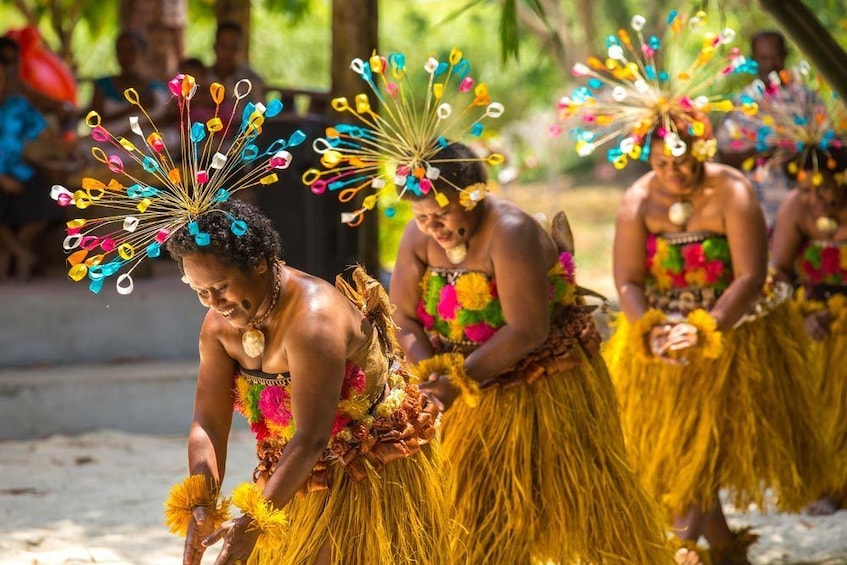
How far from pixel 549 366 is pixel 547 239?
37 cm

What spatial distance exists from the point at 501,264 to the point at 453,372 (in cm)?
33

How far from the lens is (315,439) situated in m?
2.93

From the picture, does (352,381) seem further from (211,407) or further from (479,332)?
(479,332)

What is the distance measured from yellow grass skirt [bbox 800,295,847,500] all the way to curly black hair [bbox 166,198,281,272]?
2.82 metres

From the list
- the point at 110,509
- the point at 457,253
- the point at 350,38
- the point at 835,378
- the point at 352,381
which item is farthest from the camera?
the point at 350,38

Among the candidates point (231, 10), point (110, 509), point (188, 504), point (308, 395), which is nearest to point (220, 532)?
point (188, 504)

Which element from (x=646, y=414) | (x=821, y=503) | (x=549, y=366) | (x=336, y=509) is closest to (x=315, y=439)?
(x=336, y=509)

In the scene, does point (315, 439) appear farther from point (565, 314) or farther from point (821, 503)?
point (821, 503)

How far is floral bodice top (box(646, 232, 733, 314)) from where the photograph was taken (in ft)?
14.8

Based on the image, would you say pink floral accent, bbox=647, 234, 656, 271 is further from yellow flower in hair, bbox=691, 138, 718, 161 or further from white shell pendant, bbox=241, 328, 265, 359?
white shell pendant, bbox=241, 328, 265, 359

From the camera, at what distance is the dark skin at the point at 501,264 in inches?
148

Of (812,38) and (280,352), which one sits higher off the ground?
(812,38)

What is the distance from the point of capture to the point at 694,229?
4.52 meters

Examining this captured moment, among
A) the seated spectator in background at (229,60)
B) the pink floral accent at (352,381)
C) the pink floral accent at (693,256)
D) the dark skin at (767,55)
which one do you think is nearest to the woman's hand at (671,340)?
the pink floral accent at (693,256)
